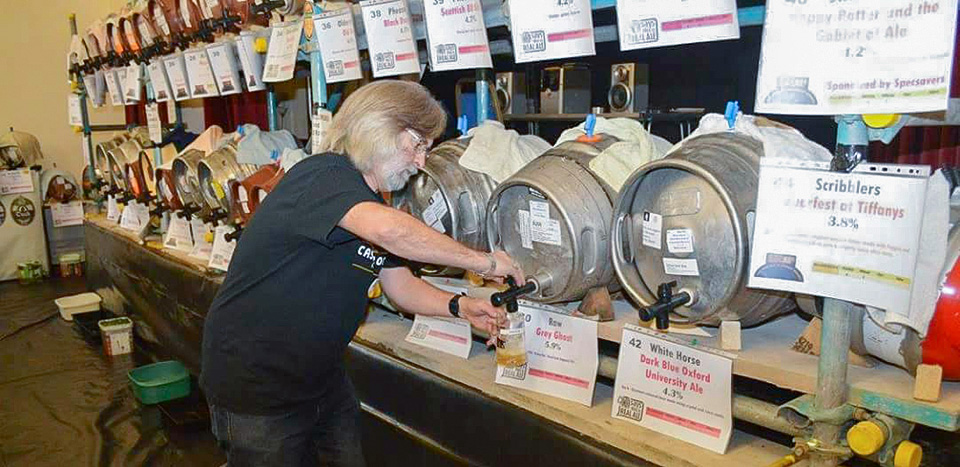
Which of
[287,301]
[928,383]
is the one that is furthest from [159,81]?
[928,383]

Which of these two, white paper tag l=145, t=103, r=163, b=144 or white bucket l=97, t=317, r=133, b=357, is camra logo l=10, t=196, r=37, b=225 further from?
white paper tag l=145, t=103, r=163, b=144

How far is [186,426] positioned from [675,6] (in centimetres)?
287

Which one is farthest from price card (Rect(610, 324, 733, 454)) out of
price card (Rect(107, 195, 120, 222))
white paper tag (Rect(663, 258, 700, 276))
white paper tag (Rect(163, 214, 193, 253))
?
price card (Rect(107, 195, 120, 222))

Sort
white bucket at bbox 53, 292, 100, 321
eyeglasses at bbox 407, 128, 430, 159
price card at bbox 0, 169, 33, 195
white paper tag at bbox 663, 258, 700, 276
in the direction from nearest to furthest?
1. white paper tag at bbox 663, 258, 700, 276
2. eyeglasses at bbox 407, 128, 430, 159
3. white bucket at bbox 53, 292, 100, 321
4. price card at bbox 0, 169, 33, 195

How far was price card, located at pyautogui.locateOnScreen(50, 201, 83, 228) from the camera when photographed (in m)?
6.57

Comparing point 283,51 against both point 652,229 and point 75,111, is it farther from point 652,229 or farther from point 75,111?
point 75,111

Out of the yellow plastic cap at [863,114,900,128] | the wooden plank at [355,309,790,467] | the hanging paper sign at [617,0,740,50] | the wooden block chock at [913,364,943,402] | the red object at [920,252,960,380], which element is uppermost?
the hanging paper sign at [617,0,740,50]

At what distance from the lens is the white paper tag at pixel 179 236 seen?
3826mm

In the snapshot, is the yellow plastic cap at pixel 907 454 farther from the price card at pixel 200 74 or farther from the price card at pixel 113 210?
the price card at pixel 113 210

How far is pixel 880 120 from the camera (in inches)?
46.6

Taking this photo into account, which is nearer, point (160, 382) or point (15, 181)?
point (160, 382)

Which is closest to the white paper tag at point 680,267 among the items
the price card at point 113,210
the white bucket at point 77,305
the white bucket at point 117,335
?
the white bucket at point 117,335

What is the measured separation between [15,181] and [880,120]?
681cm

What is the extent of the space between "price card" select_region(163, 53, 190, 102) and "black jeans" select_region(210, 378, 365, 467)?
85.6 inches
